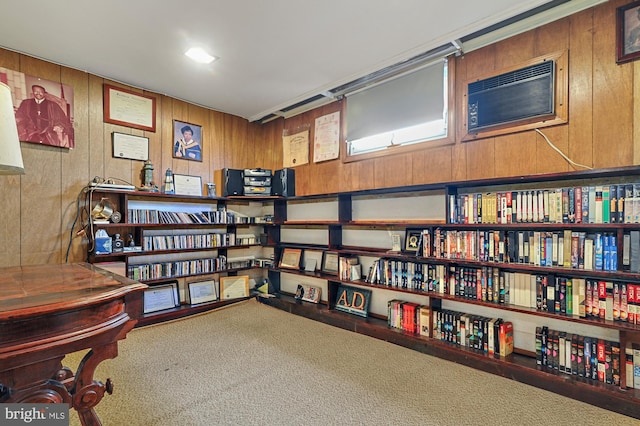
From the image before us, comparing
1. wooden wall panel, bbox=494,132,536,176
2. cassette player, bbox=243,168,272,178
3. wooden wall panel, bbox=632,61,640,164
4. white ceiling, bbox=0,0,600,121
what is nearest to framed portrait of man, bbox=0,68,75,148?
white ceiling, bbox=0,0,600,121

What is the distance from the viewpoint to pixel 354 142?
3.50 meters

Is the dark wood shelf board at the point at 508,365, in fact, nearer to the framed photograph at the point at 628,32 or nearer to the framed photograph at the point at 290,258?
the framed photograph at the point at 290,258

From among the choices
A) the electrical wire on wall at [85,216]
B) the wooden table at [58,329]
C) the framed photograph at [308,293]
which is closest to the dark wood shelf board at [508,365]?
the framed photograph at [308,293]

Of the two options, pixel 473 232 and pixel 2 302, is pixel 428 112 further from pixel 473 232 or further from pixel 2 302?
pixel 2 302

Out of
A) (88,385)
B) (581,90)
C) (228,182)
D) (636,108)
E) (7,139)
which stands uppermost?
(581,90)

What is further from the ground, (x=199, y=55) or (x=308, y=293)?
(x=199, y=55)

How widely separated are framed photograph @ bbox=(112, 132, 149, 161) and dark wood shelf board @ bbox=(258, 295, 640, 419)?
8.74 feet

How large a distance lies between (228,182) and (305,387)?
273 centimetres

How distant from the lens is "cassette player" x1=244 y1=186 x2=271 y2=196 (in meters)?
4.08

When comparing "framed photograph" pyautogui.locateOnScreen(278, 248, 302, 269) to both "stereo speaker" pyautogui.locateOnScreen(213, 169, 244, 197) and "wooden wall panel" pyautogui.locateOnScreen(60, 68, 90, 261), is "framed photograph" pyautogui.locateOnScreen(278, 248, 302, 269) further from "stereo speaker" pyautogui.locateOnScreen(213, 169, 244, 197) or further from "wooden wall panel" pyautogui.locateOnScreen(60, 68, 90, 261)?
"wooden wall panel" pyautogui.locateOnScreen(60, 68, 90, 261)

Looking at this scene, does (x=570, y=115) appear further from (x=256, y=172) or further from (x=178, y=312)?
(x=178, y=312)

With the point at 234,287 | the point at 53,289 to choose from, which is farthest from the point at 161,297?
the point at 53,289

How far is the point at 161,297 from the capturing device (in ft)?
11.5

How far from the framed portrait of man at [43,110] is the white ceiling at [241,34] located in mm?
256
